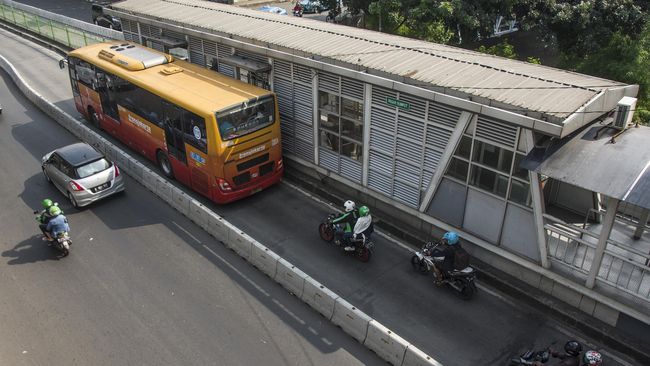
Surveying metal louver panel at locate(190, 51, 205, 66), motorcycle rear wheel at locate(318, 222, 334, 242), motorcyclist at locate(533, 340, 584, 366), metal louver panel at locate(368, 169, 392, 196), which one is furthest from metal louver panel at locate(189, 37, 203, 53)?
motorcyclist at locate(533, 340, 584, 366)

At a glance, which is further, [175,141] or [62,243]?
[175,141]

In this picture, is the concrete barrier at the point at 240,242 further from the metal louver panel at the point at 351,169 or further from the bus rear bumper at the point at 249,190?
the metal louver panel at the point at 351,169

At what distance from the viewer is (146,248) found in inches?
506

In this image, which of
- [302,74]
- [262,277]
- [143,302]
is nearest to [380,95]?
[302,74]

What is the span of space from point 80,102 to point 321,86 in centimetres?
1176

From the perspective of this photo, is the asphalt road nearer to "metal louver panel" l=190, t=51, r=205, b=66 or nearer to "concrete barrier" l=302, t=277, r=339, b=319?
"concrete barrier" l=302, t=277, r=339, b=319

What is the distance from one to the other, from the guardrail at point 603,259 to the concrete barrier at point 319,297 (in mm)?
4631

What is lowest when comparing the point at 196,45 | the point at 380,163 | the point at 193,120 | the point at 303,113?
the point at 380,163

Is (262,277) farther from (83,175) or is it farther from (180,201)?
(83,175)

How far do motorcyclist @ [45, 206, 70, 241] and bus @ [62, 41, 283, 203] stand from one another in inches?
149

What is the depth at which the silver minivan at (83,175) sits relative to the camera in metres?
14.4

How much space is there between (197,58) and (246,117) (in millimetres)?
5833

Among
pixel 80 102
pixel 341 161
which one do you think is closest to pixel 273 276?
pixel 341 161

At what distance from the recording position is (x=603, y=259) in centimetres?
1035
